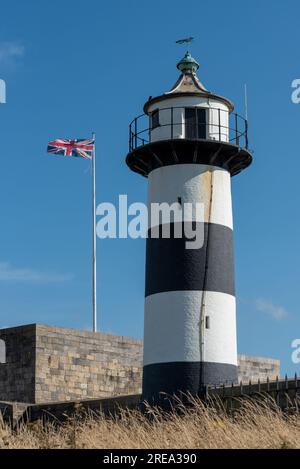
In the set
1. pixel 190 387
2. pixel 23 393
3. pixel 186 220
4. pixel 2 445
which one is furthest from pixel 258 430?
pixel 23 393

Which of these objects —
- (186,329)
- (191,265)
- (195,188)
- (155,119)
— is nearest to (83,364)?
(186,329)

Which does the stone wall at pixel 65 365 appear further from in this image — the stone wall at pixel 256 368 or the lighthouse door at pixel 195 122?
the lighthouse door at pixel 195 122

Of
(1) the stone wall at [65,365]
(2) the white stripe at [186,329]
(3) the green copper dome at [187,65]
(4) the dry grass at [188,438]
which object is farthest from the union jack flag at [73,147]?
(4) the dry grass at [188,438]

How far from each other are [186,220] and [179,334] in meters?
2.50

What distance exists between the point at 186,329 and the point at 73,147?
1146cm

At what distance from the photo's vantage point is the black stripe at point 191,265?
21.1 meters

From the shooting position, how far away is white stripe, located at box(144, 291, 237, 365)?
20969 mm

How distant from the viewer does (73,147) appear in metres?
31.0

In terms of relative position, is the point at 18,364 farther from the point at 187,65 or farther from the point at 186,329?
the point at 187,65

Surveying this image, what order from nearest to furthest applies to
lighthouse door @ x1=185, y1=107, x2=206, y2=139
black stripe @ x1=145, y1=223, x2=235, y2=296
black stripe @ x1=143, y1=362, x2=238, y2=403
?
black stripe @ x1=143, y1=362, x2=238, y2=403 < black stripe @ x1=145, y1=223, x2=235, y2=296 < lighthouse door @ x1=185, y1=107, x2=206, y2=139

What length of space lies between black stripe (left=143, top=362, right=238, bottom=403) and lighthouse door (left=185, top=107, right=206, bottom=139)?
5203mm

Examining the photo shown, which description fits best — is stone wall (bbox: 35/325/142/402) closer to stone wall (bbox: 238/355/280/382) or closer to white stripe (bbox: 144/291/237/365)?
stone wall (bbox: 238/355/280/382)

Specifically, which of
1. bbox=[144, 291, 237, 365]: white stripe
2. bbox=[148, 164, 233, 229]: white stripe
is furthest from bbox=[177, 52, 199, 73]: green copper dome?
bbox=[144, 291, 237, 365]: white stripe

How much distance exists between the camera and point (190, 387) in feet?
67.4
